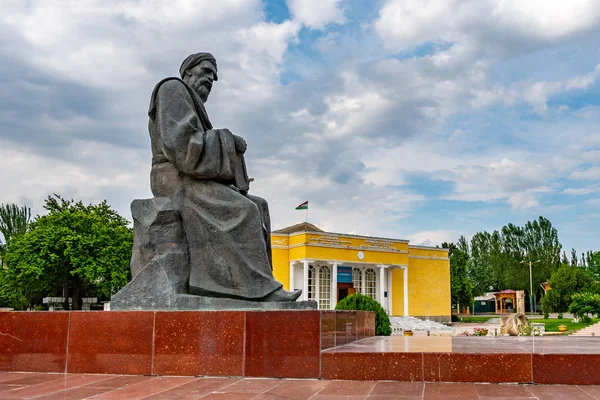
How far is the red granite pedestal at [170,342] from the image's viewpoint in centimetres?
503

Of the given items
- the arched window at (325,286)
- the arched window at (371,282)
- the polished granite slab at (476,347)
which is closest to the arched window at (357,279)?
the arched window at (371,282)

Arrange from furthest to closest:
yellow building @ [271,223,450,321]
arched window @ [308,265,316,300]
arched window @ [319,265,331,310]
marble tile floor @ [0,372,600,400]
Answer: arched window @ [319,265,331,310], arched window @ [308,265,316,300], yellow building @ [271,223,450,321], marble tile floor @ [0,372,600,400]

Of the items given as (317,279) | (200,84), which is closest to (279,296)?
(200,84)

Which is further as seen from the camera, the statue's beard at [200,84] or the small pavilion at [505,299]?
the small pavilion at [505,299]

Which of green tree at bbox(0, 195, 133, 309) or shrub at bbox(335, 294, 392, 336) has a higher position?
green tree at bbox(0, 195, 133, 309)

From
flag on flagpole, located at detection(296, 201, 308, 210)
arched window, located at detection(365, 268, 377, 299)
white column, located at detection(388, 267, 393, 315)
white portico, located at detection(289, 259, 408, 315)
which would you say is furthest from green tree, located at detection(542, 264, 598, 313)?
flag on flagpole, located at detection(296, 201, 308, 210)

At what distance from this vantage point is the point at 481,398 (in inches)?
155

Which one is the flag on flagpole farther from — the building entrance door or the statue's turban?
the statue's turban

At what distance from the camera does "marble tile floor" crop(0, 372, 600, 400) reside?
4.10 meters

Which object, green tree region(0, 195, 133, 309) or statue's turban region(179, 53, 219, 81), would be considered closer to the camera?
statue's turban region(179, 53, 219, 81)

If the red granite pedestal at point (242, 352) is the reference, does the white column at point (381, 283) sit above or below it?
above

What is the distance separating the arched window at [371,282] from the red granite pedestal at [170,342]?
118 ft

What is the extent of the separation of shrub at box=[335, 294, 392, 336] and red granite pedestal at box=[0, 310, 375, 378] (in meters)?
8.87

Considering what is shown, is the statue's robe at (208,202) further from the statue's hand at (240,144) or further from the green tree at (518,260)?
the green tree at (518,260)
